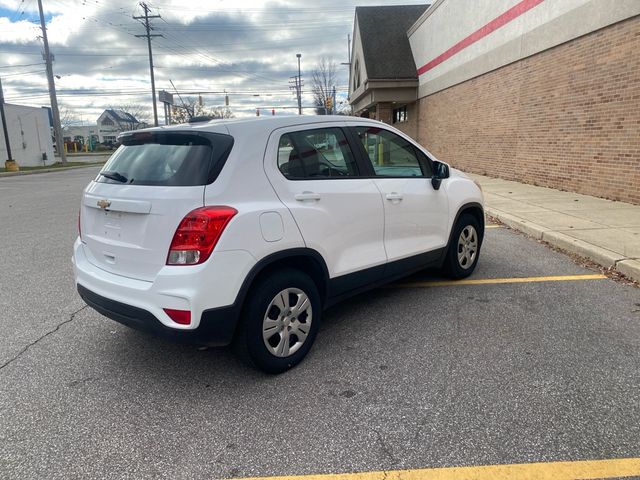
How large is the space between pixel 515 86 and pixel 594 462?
12.7m

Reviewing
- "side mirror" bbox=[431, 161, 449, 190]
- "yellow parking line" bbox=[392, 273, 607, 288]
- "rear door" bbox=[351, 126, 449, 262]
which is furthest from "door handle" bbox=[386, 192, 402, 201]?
"yellow parking line" bbox=[392, 273, 607, 288]

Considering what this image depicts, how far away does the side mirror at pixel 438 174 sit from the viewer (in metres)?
4.58

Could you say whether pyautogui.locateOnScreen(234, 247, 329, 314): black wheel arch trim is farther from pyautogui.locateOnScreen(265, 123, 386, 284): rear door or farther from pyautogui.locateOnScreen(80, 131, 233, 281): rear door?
pyautogui.locateOnScreen(80, 131, 233, 281): rear door

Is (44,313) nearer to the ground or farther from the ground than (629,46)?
nearer to the ground

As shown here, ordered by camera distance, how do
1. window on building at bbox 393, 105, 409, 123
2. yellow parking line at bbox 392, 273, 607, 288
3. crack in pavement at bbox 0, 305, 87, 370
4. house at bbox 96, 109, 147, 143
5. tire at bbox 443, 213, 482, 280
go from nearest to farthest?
1. crack in pavement at bbox 0, 305, 87, 370
2. tire at bbox 443, 213, 482, 280
3. yellow parking line at bbox 392, 273, 607, 288
4. window on building at bbox 393, 105, 409, 123
5. house at bbox 96, 109, 147, 143

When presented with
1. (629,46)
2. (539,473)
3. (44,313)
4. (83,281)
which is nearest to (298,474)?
(539,473)

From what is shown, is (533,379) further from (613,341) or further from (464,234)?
(464,234)

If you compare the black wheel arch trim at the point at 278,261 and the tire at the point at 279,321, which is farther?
the tire at the point at 279,321

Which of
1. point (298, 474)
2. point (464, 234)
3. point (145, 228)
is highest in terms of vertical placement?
point (145, 228)

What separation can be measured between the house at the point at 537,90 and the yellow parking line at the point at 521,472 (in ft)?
25.8

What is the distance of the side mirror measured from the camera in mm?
4576

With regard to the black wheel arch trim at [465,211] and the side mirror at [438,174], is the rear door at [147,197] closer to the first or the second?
the side mirror at [438,174]

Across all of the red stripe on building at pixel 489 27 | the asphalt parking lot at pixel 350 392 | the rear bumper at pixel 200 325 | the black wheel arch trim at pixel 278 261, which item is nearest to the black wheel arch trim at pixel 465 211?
the asphalt parking lot at pixel 350 392

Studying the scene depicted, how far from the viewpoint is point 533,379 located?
3.14 m
